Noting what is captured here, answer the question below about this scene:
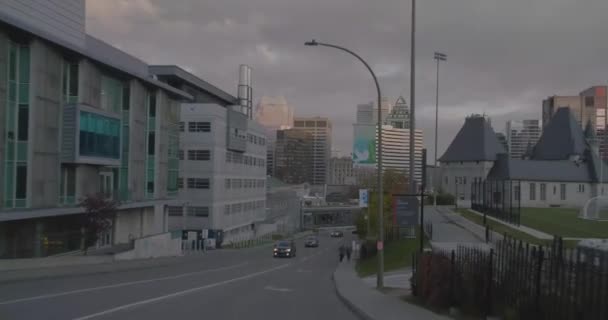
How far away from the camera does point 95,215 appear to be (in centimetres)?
3891

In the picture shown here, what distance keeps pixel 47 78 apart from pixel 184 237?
36.7 meters

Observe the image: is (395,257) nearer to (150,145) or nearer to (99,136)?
(99,136)

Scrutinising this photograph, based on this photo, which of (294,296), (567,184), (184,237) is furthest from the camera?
(567,184)

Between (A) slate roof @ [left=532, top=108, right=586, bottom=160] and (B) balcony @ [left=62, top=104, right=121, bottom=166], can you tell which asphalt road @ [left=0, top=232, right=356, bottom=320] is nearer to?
(B) balcony @ [left=62, top=104, right=121, bottom=166]

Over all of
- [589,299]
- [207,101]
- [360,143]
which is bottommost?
[589,299]

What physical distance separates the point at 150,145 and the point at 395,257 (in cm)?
2314

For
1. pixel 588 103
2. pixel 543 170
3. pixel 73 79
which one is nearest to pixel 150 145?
pixel 73 79

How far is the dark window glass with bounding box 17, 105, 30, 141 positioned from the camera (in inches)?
1313

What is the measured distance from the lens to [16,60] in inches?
1308

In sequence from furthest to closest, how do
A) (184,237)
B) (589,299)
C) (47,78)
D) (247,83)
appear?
1. (247,83)
2. (184,237)
3. (47,78)
4. (589,299)

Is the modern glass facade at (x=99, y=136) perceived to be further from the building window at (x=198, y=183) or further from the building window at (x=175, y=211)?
the building window at (x=198, y=183)

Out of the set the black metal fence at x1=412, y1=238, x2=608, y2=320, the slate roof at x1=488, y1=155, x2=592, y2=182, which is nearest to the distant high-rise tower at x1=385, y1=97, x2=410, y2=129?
the slate roof at x1=488, y1=155, x2=592, y2=182

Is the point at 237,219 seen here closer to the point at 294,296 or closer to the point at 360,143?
the point at 360,143

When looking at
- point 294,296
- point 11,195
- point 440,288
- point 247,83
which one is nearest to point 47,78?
point 11,195
